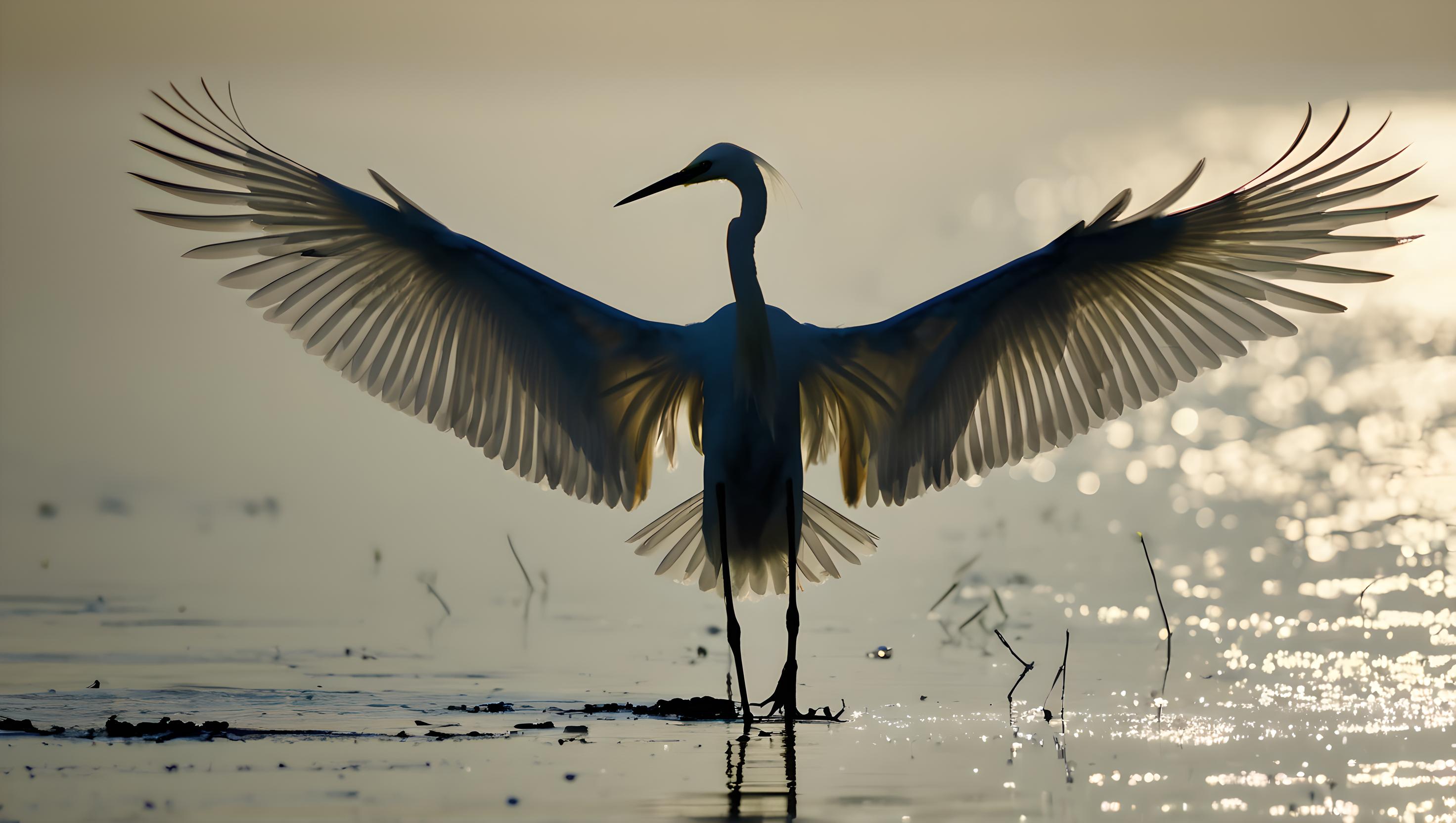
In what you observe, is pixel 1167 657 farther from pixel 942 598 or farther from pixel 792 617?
pixel 792 617

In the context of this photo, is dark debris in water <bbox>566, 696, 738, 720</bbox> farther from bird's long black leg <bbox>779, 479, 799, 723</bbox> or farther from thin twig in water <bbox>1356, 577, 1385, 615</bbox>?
thin twig in water <bbox>1356, 577, 1385, 615</bbox>

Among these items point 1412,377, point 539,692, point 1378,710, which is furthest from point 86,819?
point 1412,377

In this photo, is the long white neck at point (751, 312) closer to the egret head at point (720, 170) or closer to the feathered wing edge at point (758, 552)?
the egret head at point (720, 170)

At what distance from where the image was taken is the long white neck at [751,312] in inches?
265

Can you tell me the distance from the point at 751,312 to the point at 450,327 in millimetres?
1542

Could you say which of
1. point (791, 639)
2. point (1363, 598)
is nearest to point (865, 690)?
point (791, 639)

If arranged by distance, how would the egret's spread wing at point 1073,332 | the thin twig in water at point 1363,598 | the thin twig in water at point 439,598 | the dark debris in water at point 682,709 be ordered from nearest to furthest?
1. the dark debris in water at point 682,709
2. the egret's spread wing at point 1073,332
3. the thin twig in water at point 1363,598
4. the thin twig in water at point 439,598

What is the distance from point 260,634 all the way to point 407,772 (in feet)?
11.0

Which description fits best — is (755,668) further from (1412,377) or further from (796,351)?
(1412,377)

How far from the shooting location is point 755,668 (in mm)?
7328

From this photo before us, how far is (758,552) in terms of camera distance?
7.42m

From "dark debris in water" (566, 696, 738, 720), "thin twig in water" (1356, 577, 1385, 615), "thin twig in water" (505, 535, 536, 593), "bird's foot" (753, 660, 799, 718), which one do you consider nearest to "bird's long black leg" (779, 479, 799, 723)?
"bird's foot" (753, 660, 799, 718)

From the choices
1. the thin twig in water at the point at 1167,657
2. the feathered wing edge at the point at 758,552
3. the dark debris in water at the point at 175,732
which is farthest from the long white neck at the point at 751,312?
the dark debris in water at the point at 175,732

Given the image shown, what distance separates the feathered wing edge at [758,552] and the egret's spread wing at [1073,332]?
1.13ft
